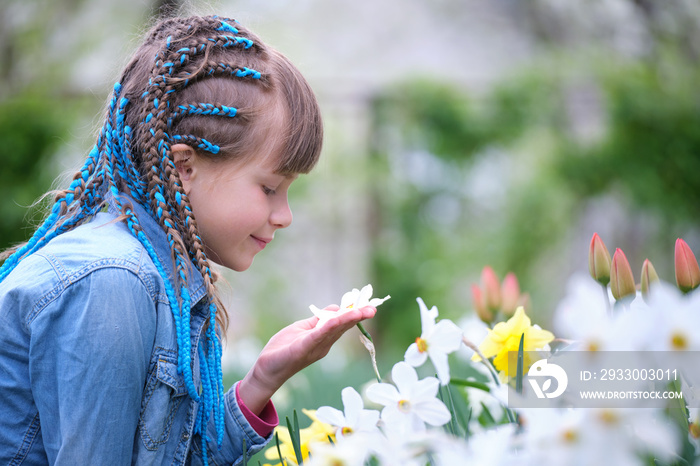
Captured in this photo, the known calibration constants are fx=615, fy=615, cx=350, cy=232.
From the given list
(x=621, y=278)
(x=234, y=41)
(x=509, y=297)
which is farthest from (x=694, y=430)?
(x=234, y=41)

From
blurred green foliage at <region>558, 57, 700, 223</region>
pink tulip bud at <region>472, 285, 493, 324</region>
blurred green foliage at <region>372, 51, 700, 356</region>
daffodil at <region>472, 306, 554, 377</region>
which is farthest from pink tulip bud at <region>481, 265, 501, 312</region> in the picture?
blurred green foliage at <region>558, 57, 700, 223</region>

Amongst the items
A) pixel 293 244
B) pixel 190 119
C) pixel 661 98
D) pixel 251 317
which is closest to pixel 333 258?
pixel 293 244

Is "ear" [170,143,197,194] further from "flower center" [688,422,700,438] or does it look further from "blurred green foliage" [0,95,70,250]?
"blurred green foliage" [0,95,70,250]

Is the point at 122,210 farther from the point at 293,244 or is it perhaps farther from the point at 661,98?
the point at 661,98

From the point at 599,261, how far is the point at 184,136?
0.81 m

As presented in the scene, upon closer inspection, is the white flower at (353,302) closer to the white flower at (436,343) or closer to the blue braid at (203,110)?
the white flower at (436,343)

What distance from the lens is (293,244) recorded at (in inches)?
220

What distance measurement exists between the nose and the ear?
179 millimetres

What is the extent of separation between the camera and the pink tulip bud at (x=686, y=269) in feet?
2.89

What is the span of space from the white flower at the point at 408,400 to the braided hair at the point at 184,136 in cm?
43

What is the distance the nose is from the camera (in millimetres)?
1268

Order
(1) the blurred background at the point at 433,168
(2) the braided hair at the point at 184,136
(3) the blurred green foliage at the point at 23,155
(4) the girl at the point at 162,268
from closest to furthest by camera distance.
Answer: (4) the girl at the point at 162,268 < (2) the braided hair at the point at 184,136 < (3) the blurred green foliage at the point at 23,155 < (1) the blurred background at the point at 433,168

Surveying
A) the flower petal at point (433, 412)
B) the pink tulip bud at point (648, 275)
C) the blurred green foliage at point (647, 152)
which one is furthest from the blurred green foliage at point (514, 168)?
the flower petal at point (433, 412)

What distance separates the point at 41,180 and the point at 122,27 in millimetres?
2455
